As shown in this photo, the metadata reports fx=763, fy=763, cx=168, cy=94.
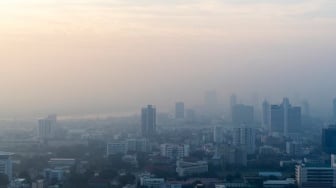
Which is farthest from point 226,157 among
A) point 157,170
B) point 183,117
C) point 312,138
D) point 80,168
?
point 183,117

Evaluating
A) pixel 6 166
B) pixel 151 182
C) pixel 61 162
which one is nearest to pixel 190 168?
pixel 151 182

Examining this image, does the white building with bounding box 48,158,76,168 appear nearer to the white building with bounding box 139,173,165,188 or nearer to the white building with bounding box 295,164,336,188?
the white building with bounding box 139,173,165,188

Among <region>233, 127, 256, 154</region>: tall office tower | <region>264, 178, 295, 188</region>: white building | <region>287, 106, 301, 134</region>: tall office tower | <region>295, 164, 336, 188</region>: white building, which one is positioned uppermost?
<region>287, 106, 301, 134</region>: tall office tower

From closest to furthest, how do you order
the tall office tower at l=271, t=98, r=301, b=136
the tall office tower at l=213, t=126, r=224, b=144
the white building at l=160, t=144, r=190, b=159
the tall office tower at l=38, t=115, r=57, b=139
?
the white building at l=160, t=144, r=190, b=159, the tall office tower at l=213, t=126, r=224, b=144, the tall office tower at l=38, t=115, r=57, b=139, the tall office tower at l=271, t=98, r=301, b=136

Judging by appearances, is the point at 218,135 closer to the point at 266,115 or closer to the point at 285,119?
the point at 285,119

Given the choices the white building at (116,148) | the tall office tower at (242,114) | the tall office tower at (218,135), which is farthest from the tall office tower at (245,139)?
the tall office tower at (242,114)

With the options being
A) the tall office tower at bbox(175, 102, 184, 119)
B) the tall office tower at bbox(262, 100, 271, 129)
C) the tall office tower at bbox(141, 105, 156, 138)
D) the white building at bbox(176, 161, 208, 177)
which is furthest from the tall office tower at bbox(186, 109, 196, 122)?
the white building at bbox(176, 161, 208, 177)
